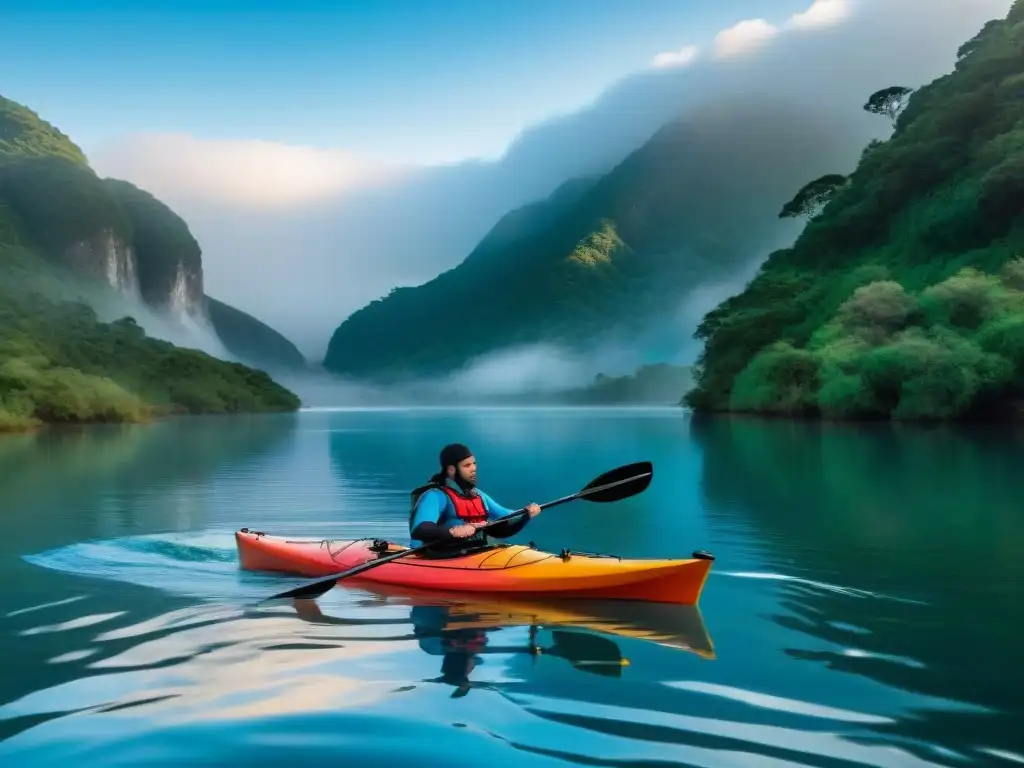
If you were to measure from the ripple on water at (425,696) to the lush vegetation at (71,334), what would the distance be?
48.7 meters

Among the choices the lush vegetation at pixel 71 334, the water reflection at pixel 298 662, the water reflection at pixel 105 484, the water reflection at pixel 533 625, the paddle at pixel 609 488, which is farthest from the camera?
the lush vegetation at pixel 71 334

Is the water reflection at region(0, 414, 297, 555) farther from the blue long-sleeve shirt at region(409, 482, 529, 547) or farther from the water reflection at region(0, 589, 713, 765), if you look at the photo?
the blue long-sleeve shirt at region(409, 482, 529, 547)

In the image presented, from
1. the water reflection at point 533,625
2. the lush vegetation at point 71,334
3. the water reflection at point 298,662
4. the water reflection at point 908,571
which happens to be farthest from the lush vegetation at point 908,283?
the lush vegetation at point 71,334

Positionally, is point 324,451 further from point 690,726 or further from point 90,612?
point 690,726

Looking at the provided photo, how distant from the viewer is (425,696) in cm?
617

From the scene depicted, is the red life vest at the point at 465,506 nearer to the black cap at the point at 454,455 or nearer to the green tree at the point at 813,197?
the black cap at the point at 454,455

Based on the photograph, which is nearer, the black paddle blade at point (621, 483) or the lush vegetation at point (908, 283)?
the black paddle blade at point (621, 483)

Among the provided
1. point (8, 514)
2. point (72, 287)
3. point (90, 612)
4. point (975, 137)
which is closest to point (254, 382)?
point (72, 287)

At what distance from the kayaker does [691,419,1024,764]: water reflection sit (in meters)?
2.94

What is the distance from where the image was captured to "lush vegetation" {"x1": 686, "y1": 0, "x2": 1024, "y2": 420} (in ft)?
143

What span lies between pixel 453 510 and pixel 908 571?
5196mm

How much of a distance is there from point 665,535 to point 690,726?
8.75 m

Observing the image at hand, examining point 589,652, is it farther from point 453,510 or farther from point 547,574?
point 453,510

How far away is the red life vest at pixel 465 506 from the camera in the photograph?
963cm
